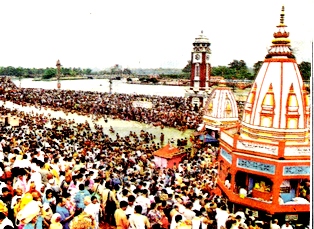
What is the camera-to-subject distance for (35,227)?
4332 mm

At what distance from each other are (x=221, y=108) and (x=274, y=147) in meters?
10.7

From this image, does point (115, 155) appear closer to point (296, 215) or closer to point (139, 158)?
point (139, 158)

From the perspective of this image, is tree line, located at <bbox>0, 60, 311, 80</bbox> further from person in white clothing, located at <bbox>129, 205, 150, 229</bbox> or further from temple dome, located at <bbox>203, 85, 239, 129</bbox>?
person in white clothing, located at <bbox>129, 205, 150, 229</bbox>

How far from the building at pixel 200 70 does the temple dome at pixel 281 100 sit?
77.2 ft

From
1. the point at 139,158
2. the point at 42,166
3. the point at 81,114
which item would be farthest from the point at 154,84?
the point at 42,166

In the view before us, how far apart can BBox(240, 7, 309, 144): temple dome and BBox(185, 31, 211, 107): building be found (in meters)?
23.5

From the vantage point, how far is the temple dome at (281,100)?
33.3ft

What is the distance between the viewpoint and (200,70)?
3447 cm

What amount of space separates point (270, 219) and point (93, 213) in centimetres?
571

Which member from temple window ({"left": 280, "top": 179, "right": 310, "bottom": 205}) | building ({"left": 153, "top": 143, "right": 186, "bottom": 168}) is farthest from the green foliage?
temple window ({"left": 280, "top": 179, "right": 310, "bottom": 205})

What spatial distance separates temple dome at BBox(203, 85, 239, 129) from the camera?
19828mm

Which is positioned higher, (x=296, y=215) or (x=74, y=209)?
(x=74, y=209)

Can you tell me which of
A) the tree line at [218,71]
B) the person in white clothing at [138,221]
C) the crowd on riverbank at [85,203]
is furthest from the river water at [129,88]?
the person in white clothing at [138,221]

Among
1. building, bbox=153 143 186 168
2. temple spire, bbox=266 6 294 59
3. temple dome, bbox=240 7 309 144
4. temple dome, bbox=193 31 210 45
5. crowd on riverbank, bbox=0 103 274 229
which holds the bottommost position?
building, bbox=153 143 186 168
